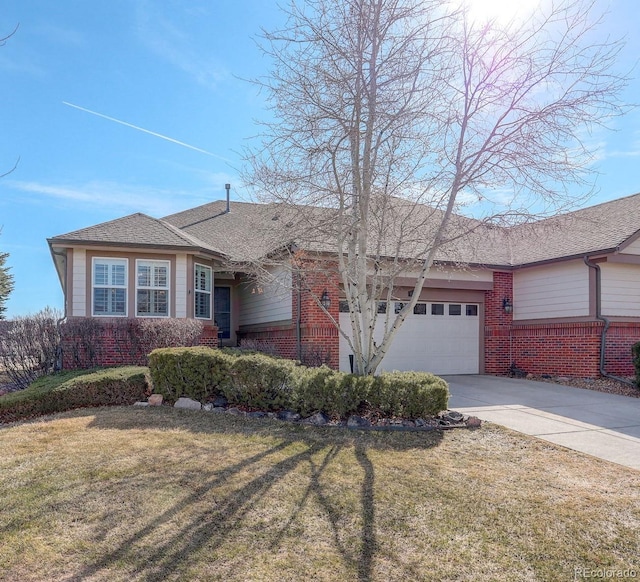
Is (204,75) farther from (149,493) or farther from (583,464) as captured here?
(583,464)

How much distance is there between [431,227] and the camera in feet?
29.6

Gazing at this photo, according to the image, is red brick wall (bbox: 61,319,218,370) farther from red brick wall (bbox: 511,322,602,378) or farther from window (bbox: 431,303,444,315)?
red brick wall (bbox: 511,322,602,378)

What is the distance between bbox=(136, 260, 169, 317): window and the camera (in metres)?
12.2

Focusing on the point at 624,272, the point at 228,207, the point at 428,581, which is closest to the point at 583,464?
the point at 428,581

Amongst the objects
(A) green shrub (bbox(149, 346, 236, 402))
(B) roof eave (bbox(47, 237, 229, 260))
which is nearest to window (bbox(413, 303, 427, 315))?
(B) roof eave (bbox(47, 237, 229, 260))

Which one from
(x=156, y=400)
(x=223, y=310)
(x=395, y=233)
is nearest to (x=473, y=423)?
(x=395, y=233)

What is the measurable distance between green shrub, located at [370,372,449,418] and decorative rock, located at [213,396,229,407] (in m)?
2.26

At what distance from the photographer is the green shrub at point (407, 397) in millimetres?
6859

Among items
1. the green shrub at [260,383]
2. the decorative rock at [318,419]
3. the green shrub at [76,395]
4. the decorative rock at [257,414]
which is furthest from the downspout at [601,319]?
the green shrub at [76,395]

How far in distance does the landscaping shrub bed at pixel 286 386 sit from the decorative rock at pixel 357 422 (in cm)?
14

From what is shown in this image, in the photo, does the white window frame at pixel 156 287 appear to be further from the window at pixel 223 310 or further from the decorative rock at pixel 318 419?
the decorative rock at pixel 318 419

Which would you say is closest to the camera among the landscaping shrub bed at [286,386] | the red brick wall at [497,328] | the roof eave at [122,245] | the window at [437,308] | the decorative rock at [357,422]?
the decorative rock at [357,422]

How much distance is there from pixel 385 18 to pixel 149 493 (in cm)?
712

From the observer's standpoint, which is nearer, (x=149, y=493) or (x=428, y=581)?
(x=428, y=581)
